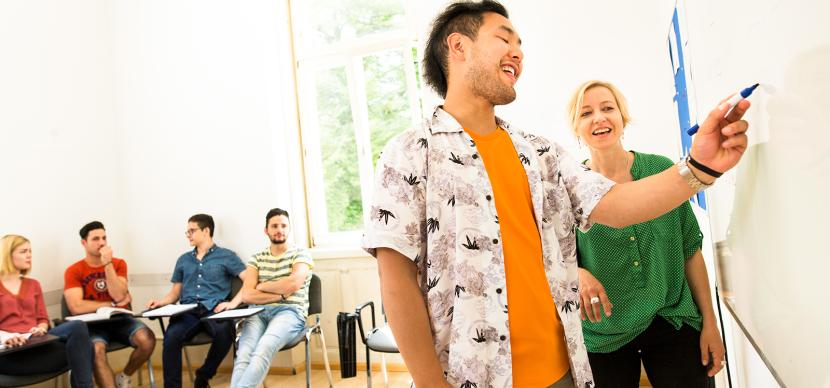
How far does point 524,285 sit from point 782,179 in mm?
609

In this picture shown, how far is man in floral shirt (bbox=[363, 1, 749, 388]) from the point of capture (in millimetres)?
1289

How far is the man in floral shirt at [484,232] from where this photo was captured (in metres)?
1.29

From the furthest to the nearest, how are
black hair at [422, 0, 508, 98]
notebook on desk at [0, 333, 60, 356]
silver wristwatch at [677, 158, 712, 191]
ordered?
notebook on desk at [0, 333, 60, 356], black hair at [422, 0, 508, 98], silver wristwatch at [677, 158, 712, 191]

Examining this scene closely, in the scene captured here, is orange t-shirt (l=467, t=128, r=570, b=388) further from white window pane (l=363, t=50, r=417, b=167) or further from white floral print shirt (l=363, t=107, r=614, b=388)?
white window pane (l=363, t=50, r=417, b=167)

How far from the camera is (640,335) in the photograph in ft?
5.70

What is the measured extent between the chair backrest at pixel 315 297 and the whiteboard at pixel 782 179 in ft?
11.8

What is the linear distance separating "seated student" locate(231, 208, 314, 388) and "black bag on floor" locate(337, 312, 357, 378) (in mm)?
545

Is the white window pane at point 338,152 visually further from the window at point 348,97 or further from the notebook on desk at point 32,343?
the notebook on desk at point 32,343

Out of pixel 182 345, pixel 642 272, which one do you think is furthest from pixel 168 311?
pixel 642 272

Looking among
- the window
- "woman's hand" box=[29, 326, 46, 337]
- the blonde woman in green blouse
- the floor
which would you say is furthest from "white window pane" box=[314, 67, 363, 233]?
the blonde woman in green blouse

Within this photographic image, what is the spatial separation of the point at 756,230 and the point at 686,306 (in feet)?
2.28

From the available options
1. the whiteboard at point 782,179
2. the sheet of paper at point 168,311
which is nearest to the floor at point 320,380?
the sheet of paper at point 168,311

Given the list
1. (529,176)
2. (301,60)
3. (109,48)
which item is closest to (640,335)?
(529,176)

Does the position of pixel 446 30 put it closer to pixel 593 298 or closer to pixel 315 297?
pixel 593 298
